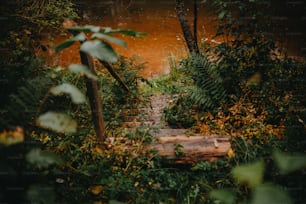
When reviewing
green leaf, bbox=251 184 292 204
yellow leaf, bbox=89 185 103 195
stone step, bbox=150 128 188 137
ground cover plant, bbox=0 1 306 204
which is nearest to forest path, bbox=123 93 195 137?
stone step, bbox=150 128 188 137

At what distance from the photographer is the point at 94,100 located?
2688 mm

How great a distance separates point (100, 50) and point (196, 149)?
70.9 inches

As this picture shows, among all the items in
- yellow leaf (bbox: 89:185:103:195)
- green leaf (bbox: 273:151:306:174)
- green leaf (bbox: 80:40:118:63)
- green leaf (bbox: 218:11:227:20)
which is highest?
green leaf (bbox: 218:11:227:20)

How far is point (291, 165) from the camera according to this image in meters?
1.18

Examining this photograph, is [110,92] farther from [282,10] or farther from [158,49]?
[282,10]

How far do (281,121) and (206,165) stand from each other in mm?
1322

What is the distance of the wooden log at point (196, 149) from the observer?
2.79 meters

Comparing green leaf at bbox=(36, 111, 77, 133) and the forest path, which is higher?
green leaf at bbox=(36, 111, 77, 133)

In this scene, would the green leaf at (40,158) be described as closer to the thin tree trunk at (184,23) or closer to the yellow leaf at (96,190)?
A: the yellow leaf at (96,190)

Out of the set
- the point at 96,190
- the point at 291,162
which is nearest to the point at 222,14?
the point at 96,190

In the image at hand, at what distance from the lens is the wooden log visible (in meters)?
2.79

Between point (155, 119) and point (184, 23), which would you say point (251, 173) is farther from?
point (184, 23)

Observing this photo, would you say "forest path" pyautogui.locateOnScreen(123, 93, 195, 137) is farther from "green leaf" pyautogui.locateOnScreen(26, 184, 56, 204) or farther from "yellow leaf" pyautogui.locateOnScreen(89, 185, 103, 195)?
"green leaf" pyautogui.locateOnScreen(26, 184, 56, 204)

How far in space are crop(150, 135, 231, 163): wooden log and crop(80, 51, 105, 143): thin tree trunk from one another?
576 millimetres
